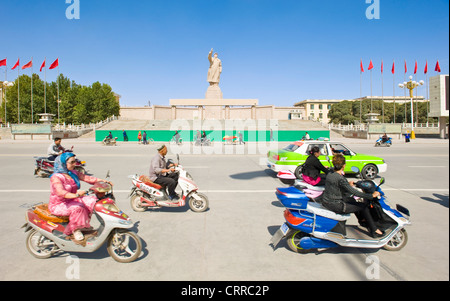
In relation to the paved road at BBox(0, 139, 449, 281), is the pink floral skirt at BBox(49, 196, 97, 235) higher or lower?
higher

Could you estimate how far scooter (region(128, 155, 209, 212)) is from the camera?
628 centimetres

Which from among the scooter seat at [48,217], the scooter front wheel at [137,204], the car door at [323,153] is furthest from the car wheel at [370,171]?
the scooter seat at [48,217]

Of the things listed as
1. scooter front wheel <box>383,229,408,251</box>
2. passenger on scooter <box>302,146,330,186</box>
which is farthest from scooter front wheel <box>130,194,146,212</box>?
scooter front wheel <box>383,229,408,251</box>

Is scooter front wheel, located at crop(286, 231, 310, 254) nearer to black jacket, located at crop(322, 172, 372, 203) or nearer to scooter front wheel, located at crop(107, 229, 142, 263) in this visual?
black jacket, located at crop(322, 172, 372, 203)

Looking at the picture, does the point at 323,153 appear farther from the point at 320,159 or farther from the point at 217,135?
the point at 217,135

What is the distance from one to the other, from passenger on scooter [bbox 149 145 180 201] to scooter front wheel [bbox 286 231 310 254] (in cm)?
288

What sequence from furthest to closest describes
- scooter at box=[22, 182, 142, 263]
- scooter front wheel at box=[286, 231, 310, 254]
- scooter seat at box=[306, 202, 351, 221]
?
scooter front wheel at box=[286, 231, 310, 254] → scooter seat at box=[306, 202, 351, 221] → scooter at box=[22, 182, 142, 263]

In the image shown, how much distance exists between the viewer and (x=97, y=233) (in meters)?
4.14

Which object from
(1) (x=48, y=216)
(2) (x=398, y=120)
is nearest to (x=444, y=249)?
(1) (x=48, y=216)

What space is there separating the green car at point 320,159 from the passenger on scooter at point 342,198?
5446mm

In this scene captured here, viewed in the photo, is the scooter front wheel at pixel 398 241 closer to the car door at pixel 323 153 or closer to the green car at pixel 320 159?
the green car at pixel 320 159

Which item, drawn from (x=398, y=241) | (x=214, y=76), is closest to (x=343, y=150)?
(x=398, y=241)

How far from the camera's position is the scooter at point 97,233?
13.0ft

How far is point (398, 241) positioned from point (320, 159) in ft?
19.0
